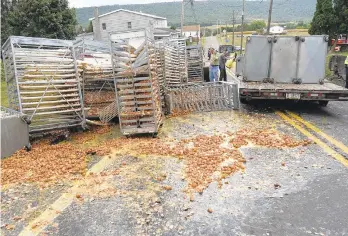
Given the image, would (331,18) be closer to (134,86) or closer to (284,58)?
(284,58)

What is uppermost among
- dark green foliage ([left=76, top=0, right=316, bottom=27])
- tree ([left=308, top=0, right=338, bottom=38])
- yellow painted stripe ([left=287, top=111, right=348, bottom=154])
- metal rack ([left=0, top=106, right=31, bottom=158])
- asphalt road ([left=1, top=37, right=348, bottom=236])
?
dark green foliage ([left=76, top=0, right=316, bottom=27])

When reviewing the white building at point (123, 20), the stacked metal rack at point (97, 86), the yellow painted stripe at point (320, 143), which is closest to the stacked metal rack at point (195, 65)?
the stacked metal rack at point (97, 86)

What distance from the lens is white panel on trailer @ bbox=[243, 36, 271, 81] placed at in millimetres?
10508

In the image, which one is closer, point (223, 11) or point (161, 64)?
point (161, 64)

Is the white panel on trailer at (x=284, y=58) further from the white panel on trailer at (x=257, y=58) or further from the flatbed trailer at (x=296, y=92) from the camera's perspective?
the flatbed trailer at (x=296, y=92)

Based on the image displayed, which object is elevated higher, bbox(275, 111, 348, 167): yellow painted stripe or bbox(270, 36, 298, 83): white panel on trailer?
bbox(270, 36, 298, 83): white panel on trailer

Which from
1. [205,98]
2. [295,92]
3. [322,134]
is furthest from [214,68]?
[322,134]

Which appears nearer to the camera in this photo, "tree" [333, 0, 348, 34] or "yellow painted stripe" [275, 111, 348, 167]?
"yellow painted stripe" [275, 111, 348, 167]

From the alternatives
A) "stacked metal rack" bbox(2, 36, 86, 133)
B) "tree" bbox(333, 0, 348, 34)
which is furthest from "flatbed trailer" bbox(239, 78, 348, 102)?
"tree" bbox(333, 0, 348, 34)

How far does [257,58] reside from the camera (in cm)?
1061

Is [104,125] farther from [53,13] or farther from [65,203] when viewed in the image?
[53,13]

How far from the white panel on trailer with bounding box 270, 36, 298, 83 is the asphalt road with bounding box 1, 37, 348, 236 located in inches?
181

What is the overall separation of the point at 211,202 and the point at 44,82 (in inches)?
212

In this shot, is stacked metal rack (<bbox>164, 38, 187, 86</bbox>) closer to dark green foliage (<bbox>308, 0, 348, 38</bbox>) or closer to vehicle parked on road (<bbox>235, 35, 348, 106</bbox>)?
vehicle parked on road (<bbox>235, 35, 348, 106</bbox>)
